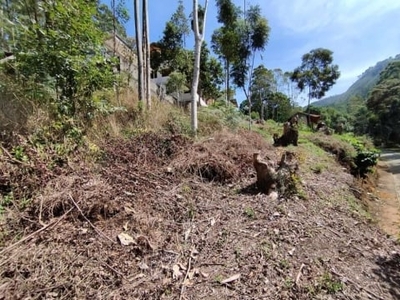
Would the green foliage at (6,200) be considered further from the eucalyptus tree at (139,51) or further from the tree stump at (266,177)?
the eucalyptus tree at (139,51)

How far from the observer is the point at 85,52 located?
343cm

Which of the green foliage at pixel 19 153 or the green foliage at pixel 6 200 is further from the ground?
the green foliage at pixel 19 153

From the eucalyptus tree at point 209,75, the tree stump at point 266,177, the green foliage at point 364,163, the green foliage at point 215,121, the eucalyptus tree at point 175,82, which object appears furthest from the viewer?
the eucalyptus tree at point 209,75

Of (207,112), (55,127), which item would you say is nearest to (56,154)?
(55,127)

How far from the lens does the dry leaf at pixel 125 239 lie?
6.91ft

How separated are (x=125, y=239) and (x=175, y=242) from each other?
458 mm

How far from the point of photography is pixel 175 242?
7.49 feet

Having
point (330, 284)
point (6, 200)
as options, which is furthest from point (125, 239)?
point (330, 284)

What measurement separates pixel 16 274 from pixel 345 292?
8.25 ft

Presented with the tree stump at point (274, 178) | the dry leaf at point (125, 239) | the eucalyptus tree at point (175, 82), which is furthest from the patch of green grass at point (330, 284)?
the eucalyptus tree at point (175, 82)

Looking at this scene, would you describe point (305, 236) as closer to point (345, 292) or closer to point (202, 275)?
point (345, 292)

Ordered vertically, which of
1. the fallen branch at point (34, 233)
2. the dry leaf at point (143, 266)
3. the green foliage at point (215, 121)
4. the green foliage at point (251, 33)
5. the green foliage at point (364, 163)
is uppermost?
the green foliage at point (251, 33)

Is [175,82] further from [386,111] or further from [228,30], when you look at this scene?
[386,111]

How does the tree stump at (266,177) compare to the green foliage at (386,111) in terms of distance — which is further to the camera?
the green foliage at (386,111)
